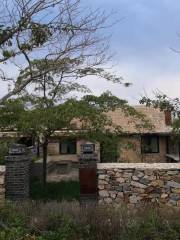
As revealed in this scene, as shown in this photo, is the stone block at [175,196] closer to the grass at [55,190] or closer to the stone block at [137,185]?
the stone block at [137,185]

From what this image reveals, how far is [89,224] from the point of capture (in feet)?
32.0

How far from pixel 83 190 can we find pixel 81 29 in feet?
15.4

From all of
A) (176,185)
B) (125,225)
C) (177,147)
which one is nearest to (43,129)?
(176,185)

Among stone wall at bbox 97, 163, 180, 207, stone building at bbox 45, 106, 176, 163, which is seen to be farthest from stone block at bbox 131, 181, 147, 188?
stone building at bbox 45, 106, 176, 163

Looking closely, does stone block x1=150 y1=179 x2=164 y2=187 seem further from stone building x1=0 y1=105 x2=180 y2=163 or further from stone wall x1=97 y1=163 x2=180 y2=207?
stone building x1=0 y1=105 x2=180 y2=163

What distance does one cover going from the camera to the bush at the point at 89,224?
30.7 ft

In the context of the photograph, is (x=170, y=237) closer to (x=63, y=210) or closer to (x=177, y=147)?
(x=63, y=210)

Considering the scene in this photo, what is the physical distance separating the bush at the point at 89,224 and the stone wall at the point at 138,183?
257 centimetres

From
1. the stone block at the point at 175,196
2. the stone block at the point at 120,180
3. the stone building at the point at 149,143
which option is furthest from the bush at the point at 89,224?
the stone building at the point at 149,143

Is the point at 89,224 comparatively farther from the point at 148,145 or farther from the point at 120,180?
the point at 148,145

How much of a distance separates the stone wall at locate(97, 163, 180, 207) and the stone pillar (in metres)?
2.12

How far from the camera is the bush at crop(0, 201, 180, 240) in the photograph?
9.35 m

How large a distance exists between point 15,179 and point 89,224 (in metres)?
4.31

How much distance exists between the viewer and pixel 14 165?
44.7 ft
